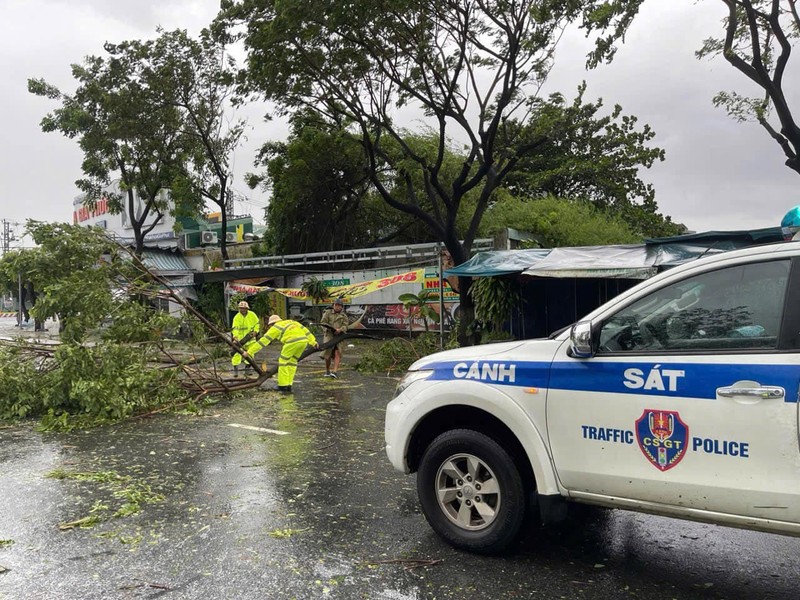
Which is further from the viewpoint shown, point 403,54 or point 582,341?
point 403,54

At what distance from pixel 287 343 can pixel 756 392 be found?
7.99m

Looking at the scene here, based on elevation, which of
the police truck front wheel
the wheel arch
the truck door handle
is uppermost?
the truck door handle

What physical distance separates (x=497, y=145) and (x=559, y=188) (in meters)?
9.59

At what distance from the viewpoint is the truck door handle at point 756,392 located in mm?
2871

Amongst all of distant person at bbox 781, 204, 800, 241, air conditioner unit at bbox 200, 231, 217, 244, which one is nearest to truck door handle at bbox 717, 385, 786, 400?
distant person at bbox 781, 204, 800, 241

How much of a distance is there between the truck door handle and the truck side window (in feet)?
0.71

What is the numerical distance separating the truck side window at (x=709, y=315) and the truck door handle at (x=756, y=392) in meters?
0.22

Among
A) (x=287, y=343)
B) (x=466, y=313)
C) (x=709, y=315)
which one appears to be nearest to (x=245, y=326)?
(x=287, y=343)

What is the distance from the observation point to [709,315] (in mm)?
3264

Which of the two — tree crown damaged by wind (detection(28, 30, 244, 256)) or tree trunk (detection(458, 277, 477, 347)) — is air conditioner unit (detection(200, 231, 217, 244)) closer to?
tree crown damaged by wind (detection(28, 30, 244, 256))

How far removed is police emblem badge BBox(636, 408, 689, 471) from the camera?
312cm

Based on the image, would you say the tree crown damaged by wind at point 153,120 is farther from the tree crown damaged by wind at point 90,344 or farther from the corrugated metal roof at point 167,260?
the tree crown damaged by wind at point 90,344

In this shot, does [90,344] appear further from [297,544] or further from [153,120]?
[153,120]

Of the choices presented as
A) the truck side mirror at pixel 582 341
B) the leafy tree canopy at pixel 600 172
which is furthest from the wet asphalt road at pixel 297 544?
the leafy tree canopy at pixel 600 172
